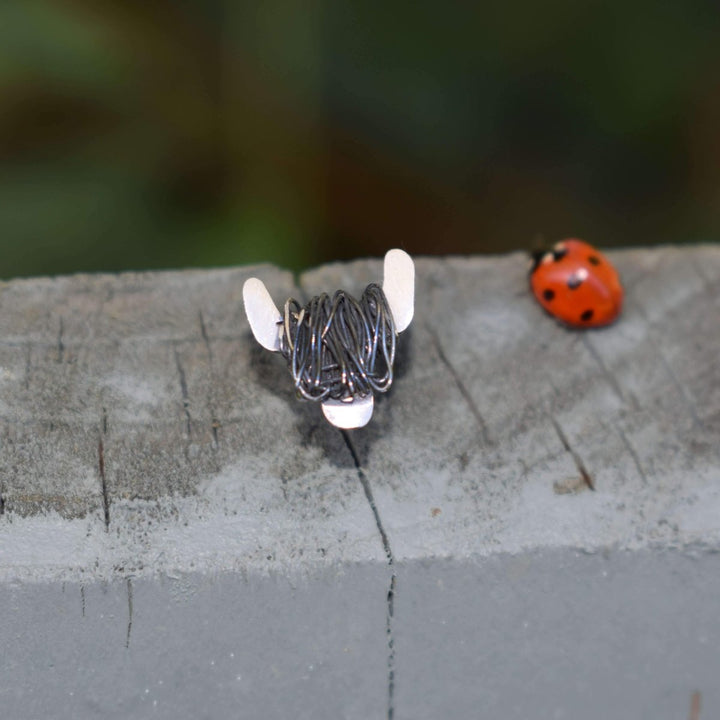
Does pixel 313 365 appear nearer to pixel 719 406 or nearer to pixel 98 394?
pixel 98 394

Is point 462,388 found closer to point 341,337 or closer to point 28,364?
point 341,337

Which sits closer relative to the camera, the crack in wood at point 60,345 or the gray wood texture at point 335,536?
the gray wood texture at point 335,536

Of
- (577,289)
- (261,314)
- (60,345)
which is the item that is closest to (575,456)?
(577,289)

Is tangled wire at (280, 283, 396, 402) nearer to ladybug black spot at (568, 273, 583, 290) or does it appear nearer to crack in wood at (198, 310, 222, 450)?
crack in wood at (198, 310, 222, 450)

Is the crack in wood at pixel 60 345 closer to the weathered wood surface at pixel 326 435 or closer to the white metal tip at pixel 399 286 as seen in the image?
the weathered wood surface at pixel 326 435

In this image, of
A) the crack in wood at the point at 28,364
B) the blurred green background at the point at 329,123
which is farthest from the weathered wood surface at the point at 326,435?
the blurred green background at the point at 329,123

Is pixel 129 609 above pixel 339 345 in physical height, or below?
below

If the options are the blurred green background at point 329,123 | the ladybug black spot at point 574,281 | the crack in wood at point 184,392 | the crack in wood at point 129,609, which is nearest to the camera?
the crack in wood at point 129,609

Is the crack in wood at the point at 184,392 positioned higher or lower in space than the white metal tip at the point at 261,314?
lower
